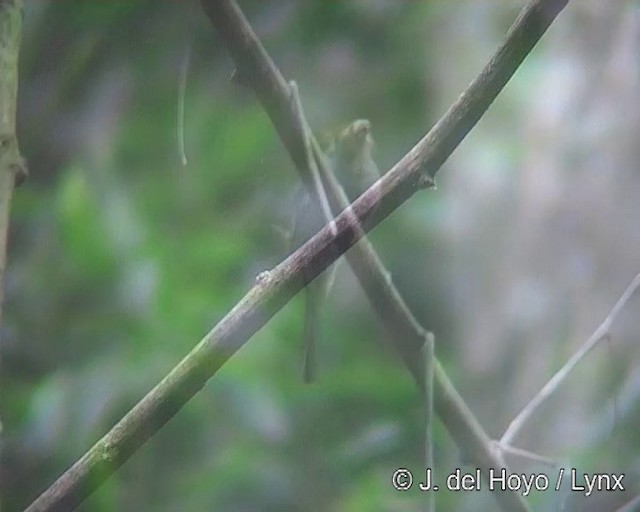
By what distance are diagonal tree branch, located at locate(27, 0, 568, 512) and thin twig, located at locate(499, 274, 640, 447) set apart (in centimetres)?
2

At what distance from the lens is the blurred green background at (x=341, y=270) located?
2.73ft

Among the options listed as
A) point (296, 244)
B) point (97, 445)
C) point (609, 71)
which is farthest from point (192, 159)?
point (609, 71)

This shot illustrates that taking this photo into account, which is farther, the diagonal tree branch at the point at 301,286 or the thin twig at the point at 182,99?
the thin twig at the point at 182,99

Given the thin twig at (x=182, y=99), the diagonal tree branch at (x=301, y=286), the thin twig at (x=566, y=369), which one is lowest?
the thin twig at (x=566, y=369)

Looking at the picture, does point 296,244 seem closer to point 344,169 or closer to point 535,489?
point 344,169

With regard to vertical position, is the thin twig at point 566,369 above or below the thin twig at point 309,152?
below

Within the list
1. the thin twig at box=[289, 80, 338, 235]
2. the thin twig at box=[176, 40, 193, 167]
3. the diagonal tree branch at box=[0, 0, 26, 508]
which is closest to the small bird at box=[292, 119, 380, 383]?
the thin twig at box=[289, 80, 338, 235]

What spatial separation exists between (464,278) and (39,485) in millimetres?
394

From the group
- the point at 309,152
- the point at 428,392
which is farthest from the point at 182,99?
the point at 428,392

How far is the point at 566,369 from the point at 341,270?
201 millimetres

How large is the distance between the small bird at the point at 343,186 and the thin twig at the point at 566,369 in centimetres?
17

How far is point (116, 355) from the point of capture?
86 cm

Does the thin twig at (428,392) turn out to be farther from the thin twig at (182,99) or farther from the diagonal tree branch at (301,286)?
the thin twig at (182,99)

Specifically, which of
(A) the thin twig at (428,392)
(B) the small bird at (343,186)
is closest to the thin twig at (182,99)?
(B) the small bird at (343,186)
